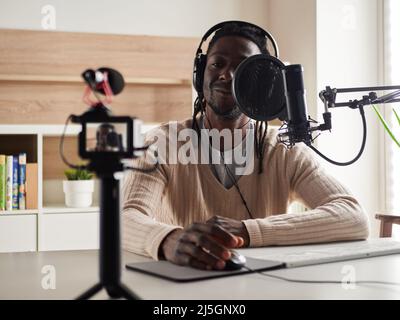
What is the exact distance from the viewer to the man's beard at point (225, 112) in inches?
67.1

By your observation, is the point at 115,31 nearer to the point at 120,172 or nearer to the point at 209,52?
the point at 209,52

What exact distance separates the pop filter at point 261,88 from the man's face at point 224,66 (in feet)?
1.71

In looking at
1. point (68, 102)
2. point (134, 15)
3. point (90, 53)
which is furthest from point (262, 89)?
point (134, 15)

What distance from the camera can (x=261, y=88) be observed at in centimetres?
112

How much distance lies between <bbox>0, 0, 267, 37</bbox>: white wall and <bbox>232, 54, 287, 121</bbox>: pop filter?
227cm

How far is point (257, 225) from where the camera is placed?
4.37 feet

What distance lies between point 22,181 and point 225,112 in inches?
55.5

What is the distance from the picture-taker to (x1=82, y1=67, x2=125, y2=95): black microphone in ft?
2.31

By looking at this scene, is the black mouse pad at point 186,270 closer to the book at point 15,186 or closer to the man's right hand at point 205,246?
the man's right hand at point 205,246

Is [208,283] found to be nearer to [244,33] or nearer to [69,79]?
[244,33]

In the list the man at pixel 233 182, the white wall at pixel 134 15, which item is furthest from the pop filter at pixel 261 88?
the white wall at pixel 134 15

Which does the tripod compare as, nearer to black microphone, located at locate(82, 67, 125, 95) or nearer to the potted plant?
black microphone, located at locate(82, 67, 125, 95)

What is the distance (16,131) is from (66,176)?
1.28 ft
